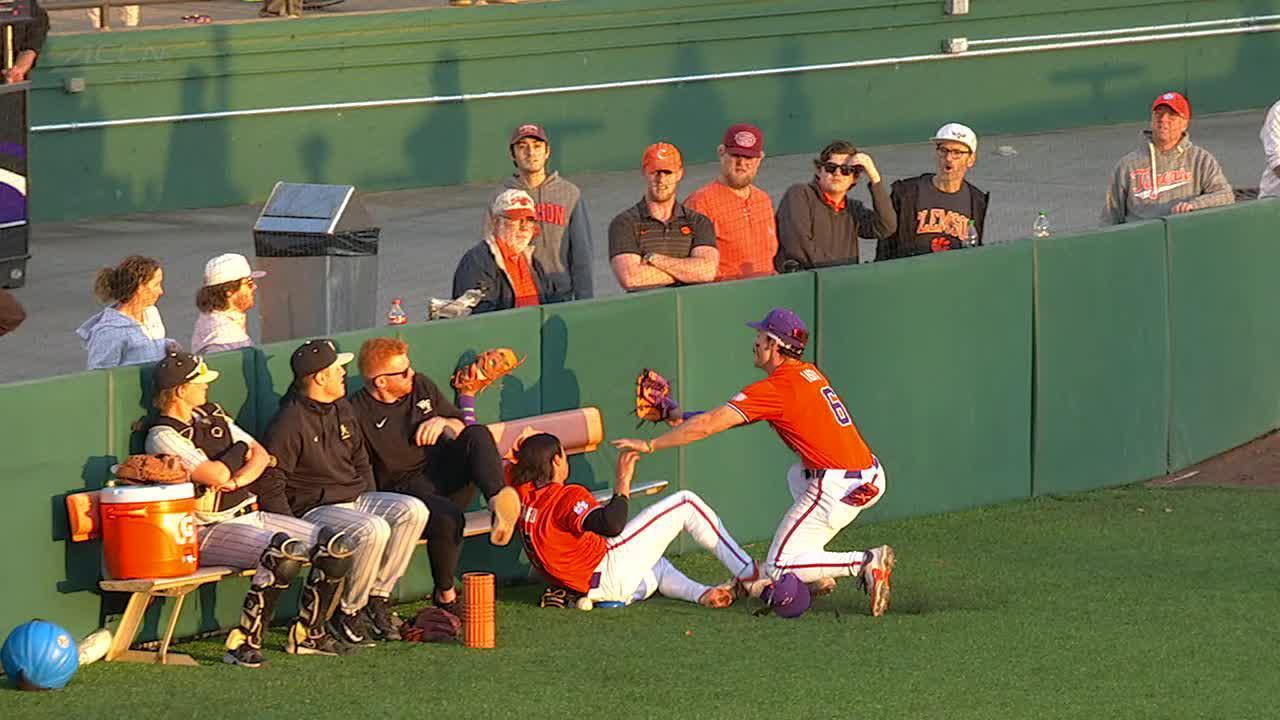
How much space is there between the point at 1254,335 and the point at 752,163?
13.7ft

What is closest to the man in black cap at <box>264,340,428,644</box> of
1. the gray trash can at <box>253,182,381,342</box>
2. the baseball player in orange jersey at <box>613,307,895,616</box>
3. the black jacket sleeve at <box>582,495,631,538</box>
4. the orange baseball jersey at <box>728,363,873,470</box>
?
the black jacket sleeve at <box>582,495,631,538</box>

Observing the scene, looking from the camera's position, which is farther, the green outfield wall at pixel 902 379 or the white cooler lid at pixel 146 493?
the green outfield wall at pixel 902 379

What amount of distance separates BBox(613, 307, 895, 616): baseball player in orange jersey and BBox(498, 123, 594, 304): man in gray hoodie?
184 centimetres

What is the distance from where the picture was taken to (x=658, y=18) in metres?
23.0

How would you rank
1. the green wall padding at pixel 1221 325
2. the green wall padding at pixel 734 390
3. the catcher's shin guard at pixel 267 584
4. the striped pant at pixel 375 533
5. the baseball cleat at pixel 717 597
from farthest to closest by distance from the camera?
the green wall padding at pixel 1221 325
the green wall padding at pixel 734 390
the baseball cleat at pixel 717 597
the striped pant at pixel 375 533
the catcher's shin guard at pixel 267 584

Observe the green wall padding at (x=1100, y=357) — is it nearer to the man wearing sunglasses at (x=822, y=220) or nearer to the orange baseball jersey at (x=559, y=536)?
the man wearing sunglasses at (x=822, y=220)

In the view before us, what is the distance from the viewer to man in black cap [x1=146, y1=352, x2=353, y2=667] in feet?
33.8

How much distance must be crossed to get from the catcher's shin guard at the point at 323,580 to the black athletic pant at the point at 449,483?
2.23ft

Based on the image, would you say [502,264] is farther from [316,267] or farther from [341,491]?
[341,491]

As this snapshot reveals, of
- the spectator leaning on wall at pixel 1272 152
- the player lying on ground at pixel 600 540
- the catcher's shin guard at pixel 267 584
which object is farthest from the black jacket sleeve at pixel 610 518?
the spectator leaning on wall at pixel 1272 152

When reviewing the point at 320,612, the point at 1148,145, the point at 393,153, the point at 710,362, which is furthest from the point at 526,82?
the point at 320,612

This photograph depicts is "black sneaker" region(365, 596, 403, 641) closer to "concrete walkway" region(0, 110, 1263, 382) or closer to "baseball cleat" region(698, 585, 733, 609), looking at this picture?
"baseball cleat" region(698, 585, 733, 609)

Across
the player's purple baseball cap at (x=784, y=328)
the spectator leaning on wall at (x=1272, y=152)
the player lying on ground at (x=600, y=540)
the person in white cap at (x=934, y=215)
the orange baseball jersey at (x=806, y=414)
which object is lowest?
the player lying on ground at (x=600, y=540)

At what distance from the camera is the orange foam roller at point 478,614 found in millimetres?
10758
